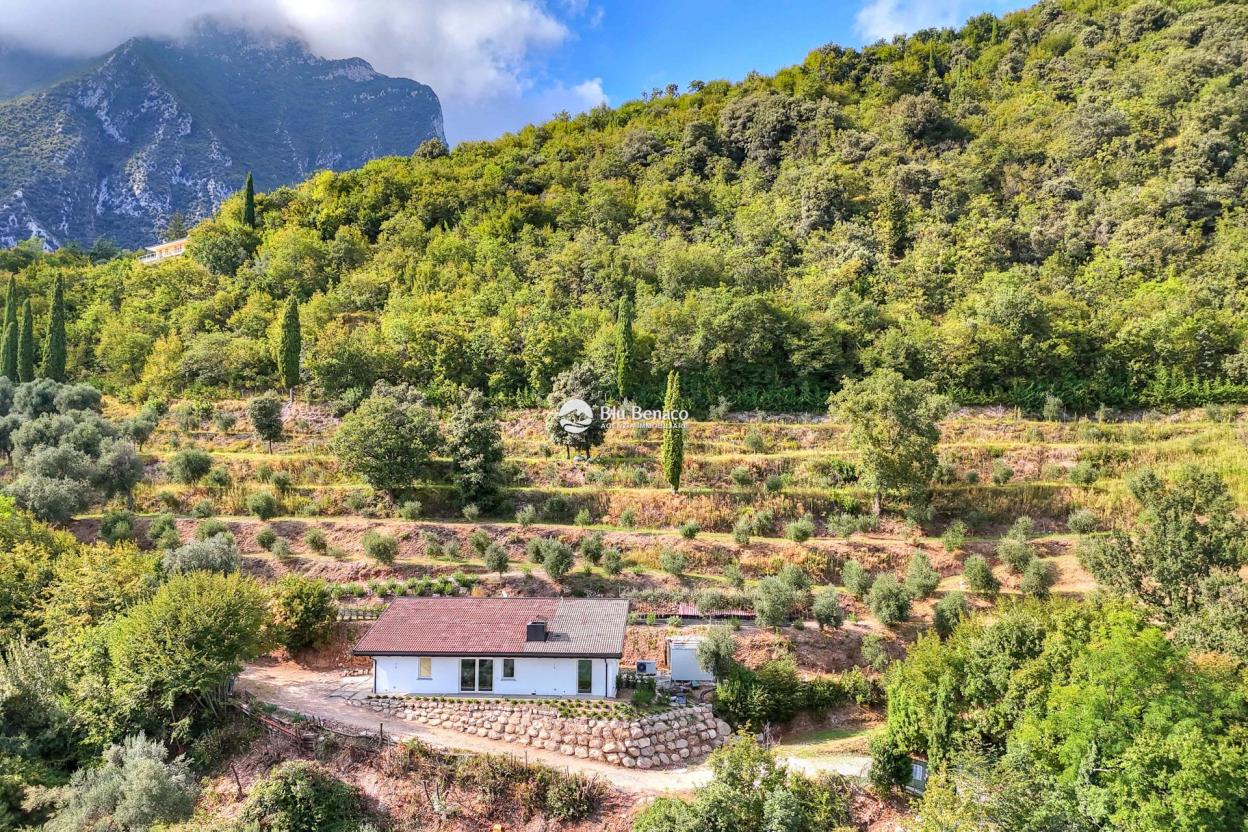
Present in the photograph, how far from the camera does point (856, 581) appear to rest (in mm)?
26719

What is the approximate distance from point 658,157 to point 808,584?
1934 inches

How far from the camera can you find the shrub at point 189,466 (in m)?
33.9

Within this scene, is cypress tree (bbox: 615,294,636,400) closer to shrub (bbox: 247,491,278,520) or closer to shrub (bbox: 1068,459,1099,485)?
shrub (bbox: 247,491,278,520)

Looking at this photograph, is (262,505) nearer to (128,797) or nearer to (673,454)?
(128,797)

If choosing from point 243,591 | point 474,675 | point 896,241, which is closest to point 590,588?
point 474,675

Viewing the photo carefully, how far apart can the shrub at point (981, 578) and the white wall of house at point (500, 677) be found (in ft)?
43.7

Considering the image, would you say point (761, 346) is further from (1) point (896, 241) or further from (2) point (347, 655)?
(2) point (347, 655)

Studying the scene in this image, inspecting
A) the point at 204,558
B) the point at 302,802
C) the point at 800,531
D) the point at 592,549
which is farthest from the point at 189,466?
the point at 800,531

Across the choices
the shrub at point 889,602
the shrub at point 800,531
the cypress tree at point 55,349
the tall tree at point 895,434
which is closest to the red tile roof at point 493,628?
the shrub at point 889,602

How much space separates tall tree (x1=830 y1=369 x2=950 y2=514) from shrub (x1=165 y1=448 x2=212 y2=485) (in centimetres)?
A: 2961

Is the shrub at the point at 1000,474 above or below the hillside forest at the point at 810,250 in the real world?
below

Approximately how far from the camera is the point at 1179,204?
45312mm

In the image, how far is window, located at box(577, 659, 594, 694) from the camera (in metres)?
21.5

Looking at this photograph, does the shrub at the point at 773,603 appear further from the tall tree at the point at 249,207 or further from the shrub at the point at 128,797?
the tall tree at the point at 249,207
